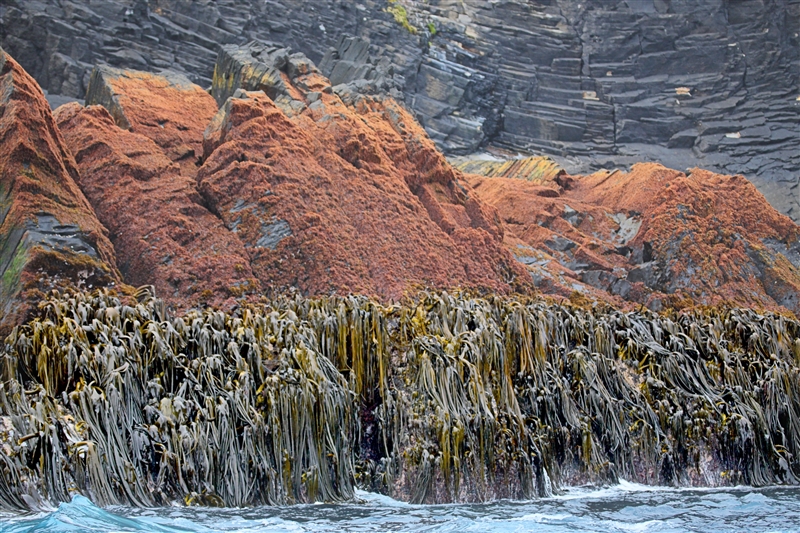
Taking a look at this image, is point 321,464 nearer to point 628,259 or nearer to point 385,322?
point 385,322

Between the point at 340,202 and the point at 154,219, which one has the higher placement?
the point at 340,202

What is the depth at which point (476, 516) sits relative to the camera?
25.2 ft

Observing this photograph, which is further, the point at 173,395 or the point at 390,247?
the point at 390,247

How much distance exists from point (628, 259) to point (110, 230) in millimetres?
7518

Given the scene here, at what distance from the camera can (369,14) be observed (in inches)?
719

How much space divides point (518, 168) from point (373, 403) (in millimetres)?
8452

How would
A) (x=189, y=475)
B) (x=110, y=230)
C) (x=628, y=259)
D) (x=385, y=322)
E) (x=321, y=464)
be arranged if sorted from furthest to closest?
(x=628, y=259) < (x=110, y=230) < (x=385, y=322) < (x=321, y=464) < (x=189, y=475)

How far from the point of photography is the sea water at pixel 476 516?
686 cm

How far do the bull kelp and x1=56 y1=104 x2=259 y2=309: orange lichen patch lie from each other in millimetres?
933

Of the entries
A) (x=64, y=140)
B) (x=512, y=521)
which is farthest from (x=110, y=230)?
(x=512, y=521)

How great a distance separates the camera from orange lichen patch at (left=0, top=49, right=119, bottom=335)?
9867 mm

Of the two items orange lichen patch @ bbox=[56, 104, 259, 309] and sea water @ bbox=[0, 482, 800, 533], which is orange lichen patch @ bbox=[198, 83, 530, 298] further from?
sea water @ bbox=[0, 482, 800, 533]

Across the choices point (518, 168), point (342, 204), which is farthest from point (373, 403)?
point (518, 168)

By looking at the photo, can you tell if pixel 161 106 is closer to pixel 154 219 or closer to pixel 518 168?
pixel 154 219
